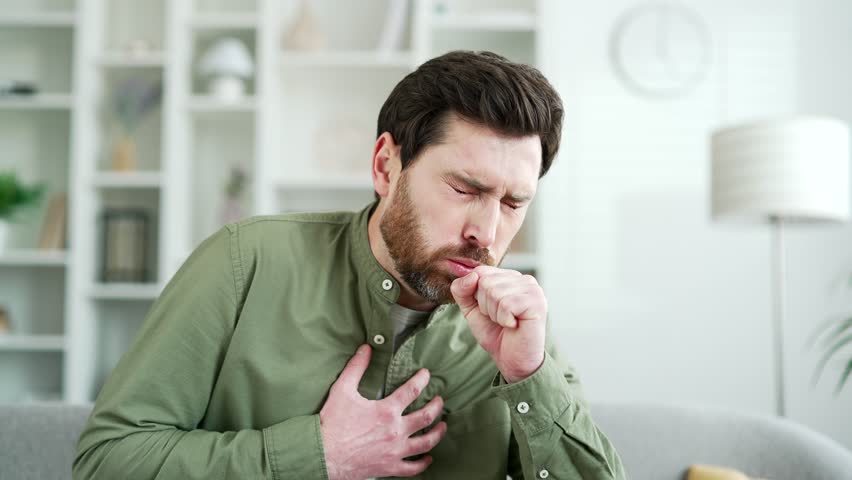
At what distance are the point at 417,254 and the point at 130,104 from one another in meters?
2.41

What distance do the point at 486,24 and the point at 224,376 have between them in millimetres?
2273

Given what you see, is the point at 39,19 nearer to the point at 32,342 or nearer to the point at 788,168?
the point at 32,342

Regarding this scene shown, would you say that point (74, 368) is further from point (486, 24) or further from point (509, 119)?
point (509, 119)

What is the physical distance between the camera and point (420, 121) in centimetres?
132

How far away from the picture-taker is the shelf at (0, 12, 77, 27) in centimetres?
321

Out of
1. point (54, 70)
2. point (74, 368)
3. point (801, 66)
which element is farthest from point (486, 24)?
point (74, 368)

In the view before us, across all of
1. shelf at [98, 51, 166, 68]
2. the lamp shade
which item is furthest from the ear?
shelf at [98, 51, 166, 68]

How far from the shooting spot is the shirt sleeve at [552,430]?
1.26 metres

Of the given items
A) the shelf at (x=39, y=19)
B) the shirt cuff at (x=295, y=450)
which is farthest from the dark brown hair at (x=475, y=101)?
the shelf at (x=39, y=19)

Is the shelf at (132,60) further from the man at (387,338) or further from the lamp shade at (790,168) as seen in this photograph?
the lamp shade at (790,168)

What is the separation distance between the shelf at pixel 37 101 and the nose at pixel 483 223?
8.23ft

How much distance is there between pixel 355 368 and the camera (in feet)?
4.32

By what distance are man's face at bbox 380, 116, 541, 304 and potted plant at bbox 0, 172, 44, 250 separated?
94.6 inches

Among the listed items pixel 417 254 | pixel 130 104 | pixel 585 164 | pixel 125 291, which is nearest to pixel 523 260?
pixel 585 164
